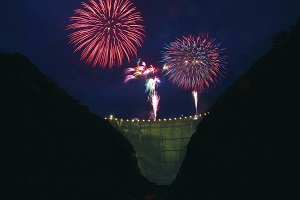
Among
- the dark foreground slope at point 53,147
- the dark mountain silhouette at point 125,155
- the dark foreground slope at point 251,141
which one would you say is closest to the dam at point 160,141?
the dark foreground slope at point 53,147

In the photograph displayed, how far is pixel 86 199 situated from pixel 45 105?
7.62 metres

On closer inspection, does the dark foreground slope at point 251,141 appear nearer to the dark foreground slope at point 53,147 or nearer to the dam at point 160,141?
the dark foreground slope at point 53,147

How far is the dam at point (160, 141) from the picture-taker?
56.4 m

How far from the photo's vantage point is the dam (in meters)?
56.4

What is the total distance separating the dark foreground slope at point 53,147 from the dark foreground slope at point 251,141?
16.2 feet

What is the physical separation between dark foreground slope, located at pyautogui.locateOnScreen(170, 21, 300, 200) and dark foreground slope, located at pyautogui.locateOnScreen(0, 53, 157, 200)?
4939 millimetres

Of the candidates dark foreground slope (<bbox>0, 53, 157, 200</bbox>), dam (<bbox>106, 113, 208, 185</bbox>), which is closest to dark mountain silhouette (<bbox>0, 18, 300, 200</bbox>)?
dark foreground slope (<bbox>0, 53, 157, 200</bbox>)

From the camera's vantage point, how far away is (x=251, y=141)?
17109mm

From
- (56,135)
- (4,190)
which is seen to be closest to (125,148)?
(56,135)

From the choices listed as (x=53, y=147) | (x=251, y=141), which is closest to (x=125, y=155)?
(x=53, y=147)

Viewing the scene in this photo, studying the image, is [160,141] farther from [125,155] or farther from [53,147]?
[53,147]

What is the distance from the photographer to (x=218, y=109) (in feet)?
69.6

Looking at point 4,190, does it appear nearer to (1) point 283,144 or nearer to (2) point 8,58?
(2) point 8,58

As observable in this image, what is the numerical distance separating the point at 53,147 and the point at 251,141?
13157mm
